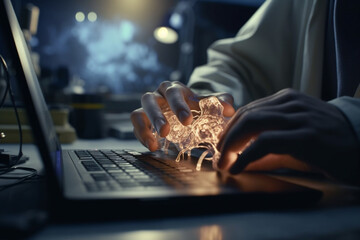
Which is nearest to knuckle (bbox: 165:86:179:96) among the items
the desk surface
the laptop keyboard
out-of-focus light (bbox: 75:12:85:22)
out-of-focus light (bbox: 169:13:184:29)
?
the laptop keyboard

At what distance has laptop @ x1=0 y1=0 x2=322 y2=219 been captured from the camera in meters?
0.35

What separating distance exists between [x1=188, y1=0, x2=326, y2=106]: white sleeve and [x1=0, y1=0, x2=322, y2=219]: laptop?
2.47 ft

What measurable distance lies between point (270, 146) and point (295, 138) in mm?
38

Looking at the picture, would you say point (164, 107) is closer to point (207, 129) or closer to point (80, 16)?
point (207, 129)

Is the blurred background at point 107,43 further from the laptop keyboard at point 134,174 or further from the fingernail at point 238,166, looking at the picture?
the fingernail at point 238,166

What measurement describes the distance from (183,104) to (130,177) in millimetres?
248

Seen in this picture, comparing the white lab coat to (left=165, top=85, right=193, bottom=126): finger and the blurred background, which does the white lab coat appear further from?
the blurred background

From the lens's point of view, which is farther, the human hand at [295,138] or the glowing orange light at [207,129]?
the glowing orange light at [207,129]

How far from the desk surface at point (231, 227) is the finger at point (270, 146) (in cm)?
9

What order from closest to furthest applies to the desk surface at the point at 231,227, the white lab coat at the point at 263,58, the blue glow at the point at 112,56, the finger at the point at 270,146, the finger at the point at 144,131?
1. the desk surface at the point at 231,227
2. the finger at the point at 270,146
3. the finger at the point at 144,131
4. the white lab coat at the point at 263,58
5. the blue glow at the point at 112,56

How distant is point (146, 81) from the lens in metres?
6.25

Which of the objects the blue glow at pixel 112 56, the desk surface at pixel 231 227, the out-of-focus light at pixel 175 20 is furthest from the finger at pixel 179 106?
the blue glow at pixel 112 56

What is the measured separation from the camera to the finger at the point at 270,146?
0.47 metres

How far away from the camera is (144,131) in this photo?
86cm
